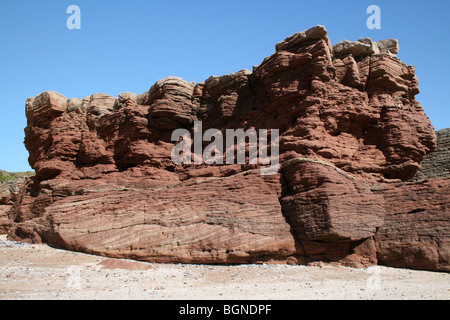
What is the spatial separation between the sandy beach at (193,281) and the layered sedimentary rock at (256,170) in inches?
29.6

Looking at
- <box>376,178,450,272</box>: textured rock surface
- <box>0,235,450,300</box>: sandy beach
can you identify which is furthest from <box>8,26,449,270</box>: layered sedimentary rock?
<box>0,235,450,300</box>: sandy beach

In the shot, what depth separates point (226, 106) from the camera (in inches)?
717

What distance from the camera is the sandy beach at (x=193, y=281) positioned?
7812mm

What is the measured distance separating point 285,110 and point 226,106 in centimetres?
351

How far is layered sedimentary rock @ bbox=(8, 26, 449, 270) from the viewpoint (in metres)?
11.5

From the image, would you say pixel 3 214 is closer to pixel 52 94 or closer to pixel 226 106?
pixel 52 94

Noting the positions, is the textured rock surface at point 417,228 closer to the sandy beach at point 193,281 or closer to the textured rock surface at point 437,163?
the sandy beach at point 193,281

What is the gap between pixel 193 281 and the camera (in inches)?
374

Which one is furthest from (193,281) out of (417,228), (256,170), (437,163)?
(437,163)

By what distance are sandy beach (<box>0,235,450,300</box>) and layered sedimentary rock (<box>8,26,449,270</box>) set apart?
0.75 meters

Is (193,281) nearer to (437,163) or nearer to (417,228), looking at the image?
(417,228)

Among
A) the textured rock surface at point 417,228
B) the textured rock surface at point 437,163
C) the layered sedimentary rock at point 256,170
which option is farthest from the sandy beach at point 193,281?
the textured rock surface at point 437,163

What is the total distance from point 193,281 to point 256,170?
215 inches

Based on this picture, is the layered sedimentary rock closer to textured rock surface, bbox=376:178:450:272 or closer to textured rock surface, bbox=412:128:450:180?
textured rock surface, bbox=376:178:450:272
